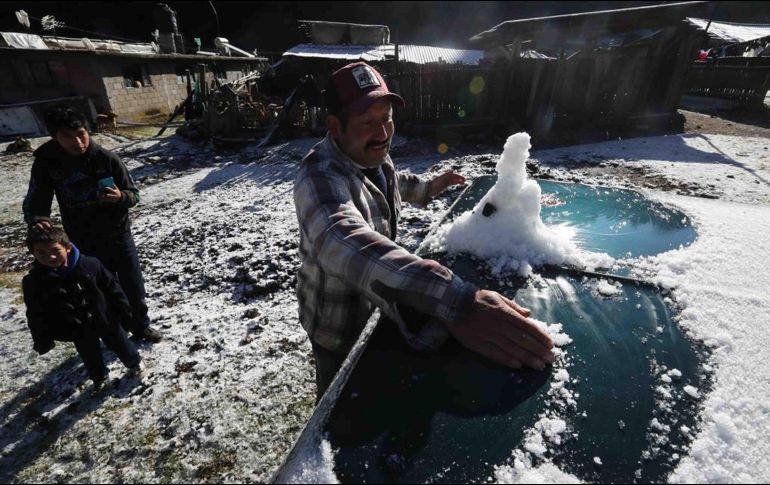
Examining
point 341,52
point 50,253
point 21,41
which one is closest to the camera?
point 50,253

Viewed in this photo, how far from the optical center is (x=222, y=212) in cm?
646

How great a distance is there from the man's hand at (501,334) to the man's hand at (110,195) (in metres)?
2.99

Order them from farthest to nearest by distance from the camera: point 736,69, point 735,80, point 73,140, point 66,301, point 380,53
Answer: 1. point 380,53
2. point 735,80
3. point 736,69
4. point 73,140
5. point 66,301

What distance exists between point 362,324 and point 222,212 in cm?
542

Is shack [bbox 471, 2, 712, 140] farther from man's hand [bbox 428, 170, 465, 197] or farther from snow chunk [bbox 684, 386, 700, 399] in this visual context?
snow chunk [bbox 684, 386, 700, 399]

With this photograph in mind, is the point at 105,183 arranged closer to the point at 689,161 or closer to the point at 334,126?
the point at 334,126

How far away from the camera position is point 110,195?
2926 millimetres

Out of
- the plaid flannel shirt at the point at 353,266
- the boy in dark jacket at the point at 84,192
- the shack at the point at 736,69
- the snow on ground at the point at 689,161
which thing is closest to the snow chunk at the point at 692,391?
the plaid flannel shirt at the point at 353,266

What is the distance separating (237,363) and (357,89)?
2.59 metres

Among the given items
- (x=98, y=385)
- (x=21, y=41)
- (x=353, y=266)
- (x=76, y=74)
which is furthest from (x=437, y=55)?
(x=353, y=266)

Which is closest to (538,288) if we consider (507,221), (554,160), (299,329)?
(507,221)

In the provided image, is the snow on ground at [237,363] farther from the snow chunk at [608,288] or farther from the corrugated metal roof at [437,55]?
the corrugated metal roof at [437,55]

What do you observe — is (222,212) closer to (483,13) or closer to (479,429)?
(479,429)

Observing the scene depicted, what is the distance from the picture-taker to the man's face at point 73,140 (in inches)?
108
